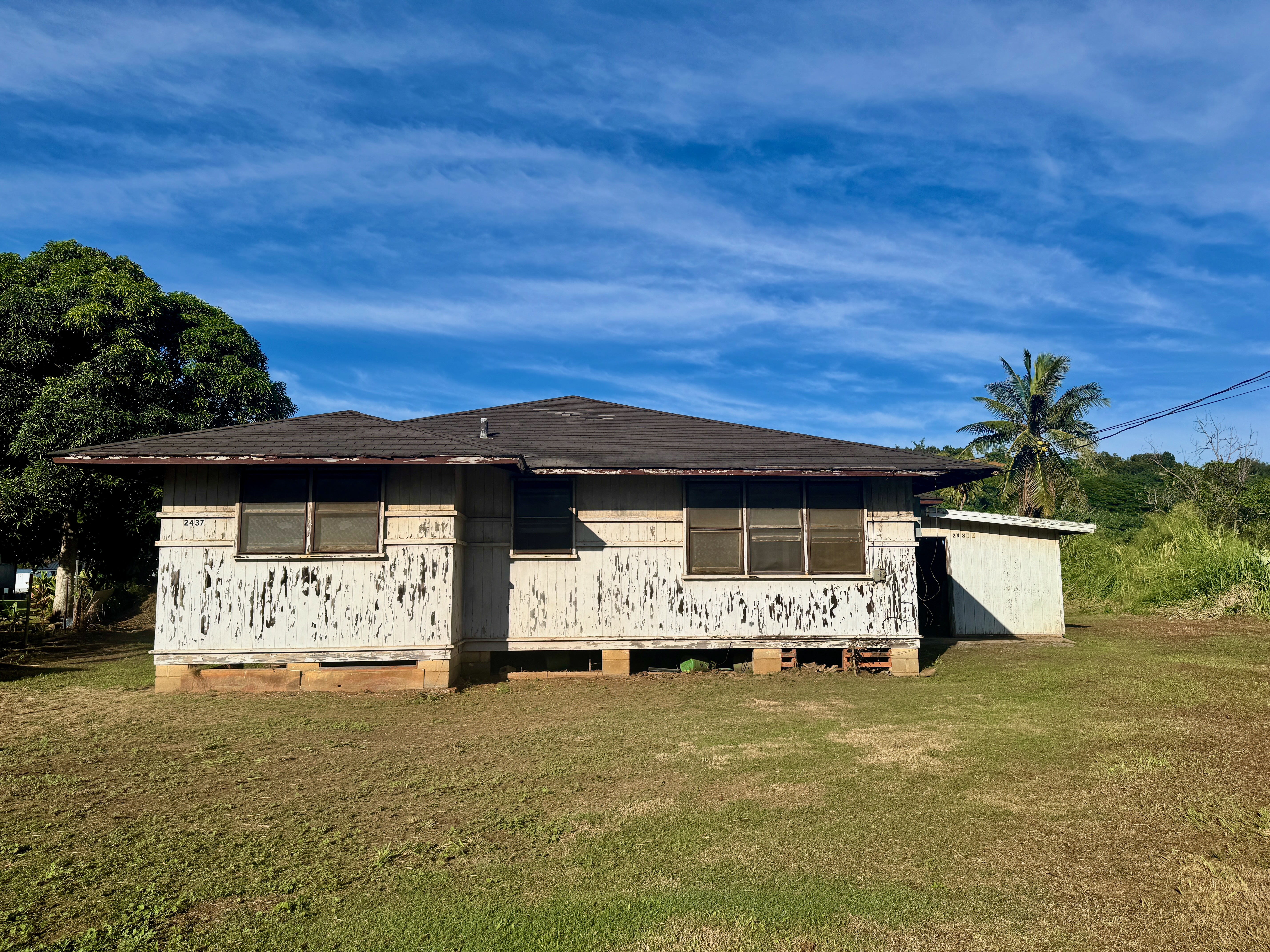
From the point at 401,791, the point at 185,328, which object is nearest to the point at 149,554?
the point at 185,328

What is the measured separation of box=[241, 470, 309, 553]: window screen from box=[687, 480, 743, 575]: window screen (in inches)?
229

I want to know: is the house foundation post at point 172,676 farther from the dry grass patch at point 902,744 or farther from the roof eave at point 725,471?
the dry grass patch at point 902,744

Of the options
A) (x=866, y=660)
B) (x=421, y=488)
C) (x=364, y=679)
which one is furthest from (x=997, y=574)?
(x=364, y=679)

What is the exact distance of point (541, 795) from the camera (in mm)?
6105

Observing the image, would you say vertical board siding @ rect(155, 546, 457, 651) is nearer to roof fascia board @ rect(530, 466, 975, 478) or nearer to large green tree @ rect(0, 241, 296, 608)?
roof fascia board @ rect(530, 466, 975, 478)

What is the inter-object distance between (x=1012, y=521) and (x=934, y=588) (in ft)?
7.30

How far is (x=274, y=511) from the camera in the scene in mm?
11266

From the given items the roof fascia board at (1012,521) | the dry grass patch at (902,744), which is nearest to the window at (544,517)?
the dry grass patch at (902,744)

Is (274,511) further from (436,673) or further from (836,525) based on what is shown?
(836,525)

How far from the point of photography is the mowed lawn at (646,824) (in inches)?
Result: 153

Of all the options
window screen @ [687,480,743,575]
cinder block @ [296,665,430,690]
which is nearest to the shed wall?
window screen @ [687,480,743,575]

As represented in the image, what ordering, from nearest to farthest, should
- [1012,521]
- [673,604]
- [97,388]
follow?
[673,604] → [97,388] → [1012,521]

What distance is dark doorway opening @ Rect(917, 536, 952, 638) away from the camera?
55.9 feet

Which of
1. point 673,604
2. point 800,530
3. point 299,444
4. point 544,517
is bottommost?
point 673,604
